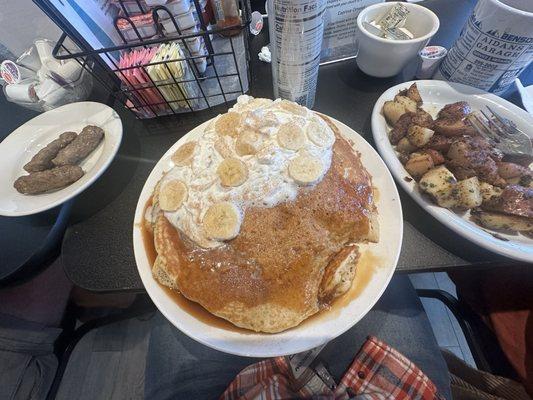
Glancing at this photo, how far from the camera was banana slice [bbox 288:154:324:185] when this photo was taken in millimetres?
733

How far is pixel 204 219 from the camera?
740 millimetres

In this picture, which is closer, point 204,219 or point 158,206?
point 204,219

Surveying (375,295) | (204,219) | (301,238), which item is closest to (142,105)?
(204,219)

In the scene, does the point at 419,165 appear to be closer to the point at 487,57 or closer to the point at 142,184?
the point at 487,57

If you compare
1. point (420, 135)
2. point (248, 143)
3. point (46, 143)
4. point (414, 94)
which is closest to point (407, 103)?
point (414, 94)

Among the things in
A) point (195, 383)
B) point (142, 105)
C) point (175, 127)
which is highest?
point (142, 105)

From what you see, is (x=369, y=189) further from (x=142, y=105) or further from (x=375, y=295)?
(x=142, y=105)

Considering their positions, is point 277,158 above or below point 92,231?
above

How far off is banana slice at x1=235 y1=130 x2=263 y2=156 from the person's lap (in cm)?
83

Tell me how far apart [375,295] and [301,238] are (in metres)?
0.24

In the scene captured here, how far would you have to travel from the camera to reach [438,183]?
82 cm

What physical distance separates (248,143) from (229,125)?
0.35 feet

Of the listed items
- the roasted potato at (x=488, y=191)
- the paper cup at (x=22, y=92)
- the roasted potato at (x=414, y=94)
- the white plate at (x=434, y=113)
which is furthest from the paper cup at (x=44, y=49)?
the roasted potato at (x=488, y=191)

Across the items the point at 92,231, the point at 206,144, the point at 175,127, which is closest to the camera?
the point at 206,144
